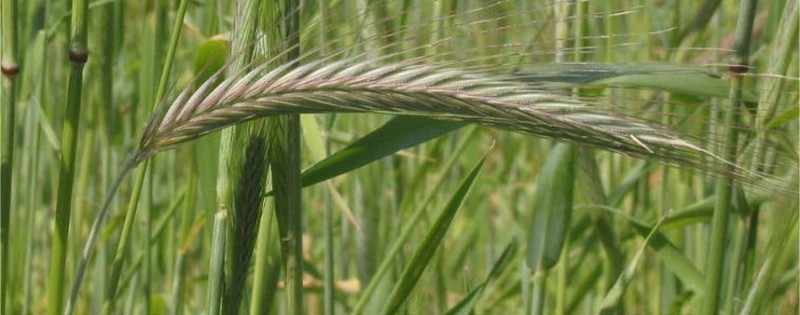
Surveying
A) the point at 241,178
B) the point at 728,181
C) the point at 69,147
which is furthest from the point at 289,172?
the point at 728,181

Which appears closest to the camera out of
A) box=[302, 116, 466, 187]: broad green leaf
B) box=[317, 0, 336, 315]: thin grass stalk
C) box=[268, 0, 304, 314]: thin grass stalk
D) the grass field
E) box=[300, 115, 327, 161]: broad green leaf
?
the grass field

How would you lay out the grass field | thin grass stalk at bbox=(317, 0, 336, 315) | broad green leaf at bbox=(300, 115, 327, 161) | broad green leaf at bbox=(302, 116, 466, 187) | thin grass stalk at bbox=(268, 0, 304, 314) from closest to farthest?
the grass field → thin grass stalk at bbox=(268, 0, 304, 314) → broad green leaf at bbox=(302, 116, 466, 187) → thin grass stalk at bbox=(317, 0, 336, 315) → broad green leaf at bbox=(300, 115, 327, 161)

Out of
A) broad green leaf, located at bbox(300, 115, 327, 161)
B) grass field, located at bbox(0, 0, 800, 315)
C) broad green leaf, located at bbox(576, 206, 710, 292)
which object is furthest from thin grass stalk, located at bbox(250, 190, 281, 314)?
broad green leaf, located at bbox(576, 206, 710, 292)

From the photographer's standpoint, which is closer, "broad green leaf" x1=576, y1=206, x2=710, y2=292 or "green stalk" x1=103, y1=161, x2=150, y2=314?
"green stalk" x1=103, y1=161, x2=150, y2=314

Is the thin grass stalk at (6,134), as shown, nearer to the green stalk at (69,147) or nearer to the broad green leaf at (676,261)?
the green stalk at (69,147)

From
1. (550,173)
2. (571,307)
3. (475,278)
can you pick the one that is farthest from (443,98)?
(475,278)

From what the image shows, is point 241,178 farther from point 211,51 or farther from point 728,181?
point 728,181

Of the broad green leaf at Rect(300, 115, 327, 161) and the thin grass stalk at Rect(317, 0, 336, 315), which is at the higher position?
the broad green leaf at Rect(300, 115, 327, 161)

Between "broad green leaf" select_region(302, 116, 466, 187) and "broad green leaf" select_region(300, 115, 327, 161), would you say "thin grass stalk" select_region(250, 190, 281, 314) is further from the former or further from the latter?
"broad green leaf" select_region(300, 115, 327, 161)
